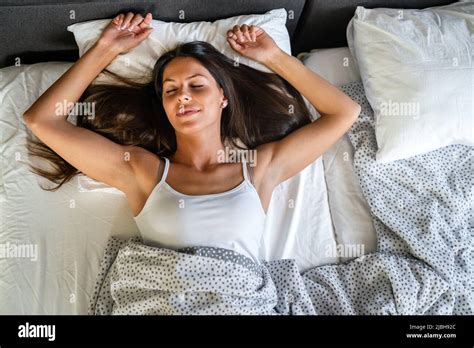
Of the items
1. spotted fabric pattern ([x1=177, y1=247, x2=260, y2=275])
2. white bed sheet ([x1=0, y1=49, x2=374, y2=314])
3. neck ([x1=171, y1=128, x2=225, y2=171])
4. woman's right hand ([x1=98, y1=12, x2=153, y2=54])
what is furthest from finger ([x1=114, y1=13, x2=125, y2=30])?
spotted fabric pattern ([x1=177, y1=247, x2=260, y2=275])

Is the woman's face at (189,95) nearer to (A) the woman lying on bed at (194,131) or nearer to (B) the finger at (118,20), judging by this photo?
(A) the woman lying on bed at (194,131)

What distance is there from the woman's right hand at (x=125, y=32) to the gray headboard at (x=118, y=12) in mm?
43

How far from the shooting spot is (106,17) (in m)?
1.47

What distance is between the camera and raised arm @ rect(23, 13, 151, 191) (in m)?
1.29

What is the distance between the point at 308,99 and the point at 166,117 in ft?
1.29

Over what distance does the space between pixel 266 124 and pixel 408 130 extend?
15.0 inches

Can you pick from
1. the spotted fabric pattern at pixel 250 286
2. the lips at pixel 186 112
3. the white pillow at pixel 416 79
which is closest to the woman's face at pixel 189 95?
the lips at pixel 186 112

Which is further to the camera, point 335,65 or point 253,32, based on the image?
point 335,65

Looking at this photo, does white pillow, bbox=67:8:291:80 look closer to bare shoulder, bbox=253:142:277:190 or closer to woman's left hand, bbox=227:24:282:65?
woman's left hand, bbox=227:24:282:65

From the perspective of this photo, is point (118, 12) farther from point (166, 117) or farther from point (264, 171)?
point (264, 171)

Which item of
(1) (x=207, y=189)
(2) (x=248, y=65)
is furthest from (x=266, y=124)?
(1) (x=207, y=189)

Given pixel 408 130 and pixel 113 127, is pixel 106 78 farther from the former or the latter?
pixel 408 130

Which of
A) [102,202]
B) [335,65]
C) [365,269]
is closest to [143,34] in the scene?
[102,202]

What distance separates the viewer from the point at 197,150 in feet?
4.50
